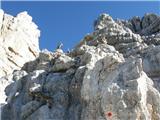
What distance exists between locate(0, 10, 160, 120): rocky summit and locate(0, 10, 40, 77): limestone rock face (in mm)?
39755

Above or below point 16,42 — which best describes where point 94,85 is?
below

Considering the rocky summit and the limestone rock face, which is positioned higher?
the limestone rock face

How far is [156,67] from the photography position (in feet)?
146

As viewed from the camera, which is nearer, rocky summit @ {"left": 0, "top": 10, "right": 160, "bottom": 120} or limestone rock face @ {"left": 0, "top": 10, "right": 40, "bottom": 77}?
rocky summit @ {"left": 0, "top": 10, "right": 160, "bottom": 120}

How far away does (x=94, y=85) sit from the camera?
36281mm

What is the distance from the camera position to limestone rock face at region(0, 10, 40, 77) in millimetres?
99544

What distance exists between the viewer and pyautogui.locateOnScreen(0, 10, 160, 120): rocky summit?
33.0 meters

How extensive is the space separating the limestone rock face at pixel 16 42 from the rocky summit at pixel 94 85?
130ft

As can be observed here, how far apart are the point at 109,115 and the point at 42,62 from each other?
2364 centimetres

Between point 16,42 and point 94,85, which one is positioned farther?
point 16,42

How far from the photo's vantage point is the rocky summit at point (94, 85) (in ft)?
108

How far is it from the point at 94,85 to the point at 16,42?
74.2m

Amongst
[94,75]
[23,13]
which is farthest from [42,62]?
[23,13]

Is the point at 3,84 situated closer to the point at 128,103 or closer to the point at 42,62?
the point at 42,62
